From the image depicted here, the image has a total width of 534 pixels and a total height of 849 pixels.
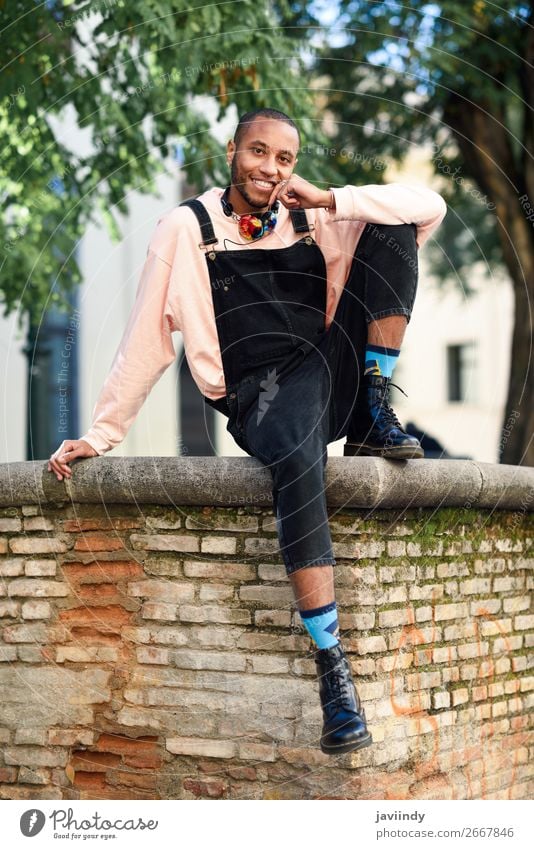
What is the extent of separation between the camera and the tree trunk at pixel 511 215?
10758 millimetres

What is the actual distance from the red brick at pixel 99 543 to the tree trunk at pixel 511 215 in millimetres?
5999

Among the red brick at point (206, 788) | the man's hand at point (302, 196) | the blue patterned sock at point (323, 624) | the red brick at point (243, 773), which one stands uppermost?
the man's hand at point (302, 196)

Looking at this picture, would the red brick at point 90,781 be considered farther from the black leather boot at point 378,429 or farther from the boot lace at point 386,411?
the boot lace at point 386,411

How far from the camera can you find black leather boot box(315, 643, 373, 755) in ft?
14.6

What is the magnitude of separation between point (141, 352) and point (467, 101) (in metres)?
6.87

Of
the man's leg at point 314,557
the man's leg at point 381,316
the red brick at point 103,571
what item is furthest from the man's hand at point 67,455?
the man's leg at point 381,316

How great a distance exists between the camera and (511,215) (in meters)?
11.2

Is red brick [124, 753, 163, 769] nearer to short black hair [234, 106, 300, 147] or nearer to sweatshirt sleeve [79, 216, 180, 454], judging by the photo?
sweatshirt sleeve [79, 216, 180, 454]

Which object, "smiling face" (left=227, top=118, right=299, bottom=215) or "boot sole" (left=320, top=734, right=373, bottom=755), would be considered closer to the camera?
"boot sole" (left=320, top=734, right=373, bottom=755)

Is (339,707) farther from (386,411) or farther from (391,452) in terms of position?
(386,411)

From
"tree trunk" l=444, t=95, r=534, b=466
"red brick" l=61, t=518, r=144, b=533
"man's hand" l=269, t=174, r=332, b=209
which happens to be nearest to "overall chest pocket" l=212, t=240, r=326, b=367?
"man's hand" l=269, t=174, r=332, b=209

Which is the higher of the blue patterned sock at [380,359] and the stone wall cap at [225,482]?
the blue patterned sock at [380,359]

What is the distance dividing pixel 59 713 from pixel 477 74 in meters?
7.34

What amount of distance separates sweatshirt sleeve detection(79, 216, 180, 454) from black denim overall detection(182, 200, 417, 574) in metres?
0.22
